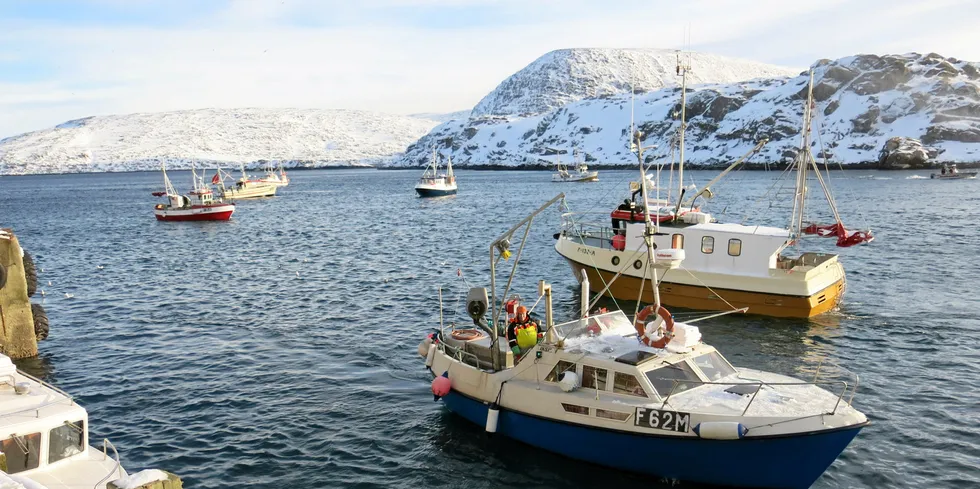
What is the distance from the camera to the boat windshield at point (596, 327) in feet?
57.3

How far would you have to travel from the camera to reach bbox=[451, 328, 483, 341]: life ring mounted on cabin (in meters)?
20.3

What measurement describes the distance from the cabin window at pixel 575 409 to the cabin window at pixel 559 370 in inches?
32.9

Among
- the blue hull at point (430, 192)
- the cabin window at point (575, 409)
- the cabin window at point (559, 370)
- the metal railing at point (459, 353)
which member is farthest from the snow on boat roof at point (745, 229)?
the blue hull at point (430, 192)

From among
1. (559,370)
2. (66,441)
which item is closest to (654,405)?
(559,370)

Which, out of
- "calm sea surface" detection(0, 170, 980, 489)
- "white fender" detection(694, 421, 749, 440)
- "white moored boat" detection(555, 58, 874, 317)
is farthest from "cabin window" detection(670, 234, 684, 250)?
"white fender" detection(694, 421, 749, 440)

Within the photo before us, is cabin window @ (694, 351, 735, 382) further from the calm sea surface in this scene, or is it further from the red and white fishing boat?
the red and white fishing boat

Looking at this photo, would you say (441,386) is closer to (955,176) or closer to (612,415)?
(612,415)

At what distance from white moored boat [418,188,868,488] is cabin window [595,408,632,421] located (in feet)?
0.07

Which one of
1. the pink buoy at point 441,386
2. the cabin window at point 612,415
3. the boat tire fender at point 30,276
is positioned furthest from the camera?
the boat tire fender at point 30,276

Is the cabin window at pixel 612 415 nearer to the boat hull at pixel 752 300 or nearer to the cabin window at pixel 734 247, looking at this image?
→ the boat hull at pixel 752 300

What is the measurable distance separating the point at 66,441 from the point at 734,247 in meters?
24.6

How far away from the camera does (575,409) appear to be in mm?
15695

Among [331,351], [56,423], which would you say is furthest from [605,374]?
[331,351]

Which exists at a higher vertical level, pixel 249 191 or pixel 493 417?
pixel 249 191
